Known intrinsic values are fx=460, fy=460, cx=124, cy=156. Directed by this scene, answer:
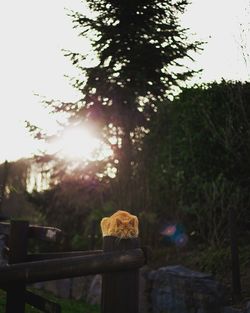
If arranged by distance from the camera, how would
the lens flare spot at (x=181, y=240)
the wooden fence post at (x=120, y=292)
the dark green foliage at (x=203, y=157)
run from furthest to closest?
the lens flare spot at (x=181, y=240)
the dark green foliage at (x=203, y=157)
the wooden fence post at (x=120, y=292)

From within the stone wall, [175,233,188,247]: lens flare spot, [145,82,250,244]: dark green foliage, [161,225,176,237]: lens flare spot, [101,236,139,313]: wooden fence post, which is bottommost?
the stone wall

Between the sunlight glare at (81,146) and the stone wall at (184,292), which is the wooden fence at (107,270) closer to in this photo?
the stone wall at (184,292)

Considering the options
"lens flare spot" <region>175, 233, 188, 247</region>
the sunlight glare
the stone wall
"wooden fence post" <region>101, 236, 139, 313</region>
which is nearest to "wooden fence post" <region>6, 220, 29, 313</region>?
"wooden fence post" <region>101, 236, 139, 313</region>

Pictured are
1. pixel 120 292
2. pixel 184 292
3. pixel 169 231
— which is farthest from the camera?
pixel 169 231

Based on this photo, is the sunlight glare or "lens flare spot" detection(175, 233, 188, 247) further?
the sunlight glare

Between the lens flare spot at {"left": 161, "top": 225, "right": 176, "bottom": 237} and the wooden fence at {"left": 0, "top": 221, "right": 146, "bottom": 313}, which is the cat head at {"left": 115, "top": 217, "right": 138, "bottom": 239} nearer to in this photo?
the wooden fence at {"left": 0, "top": 221, "right": 146, "bottom": 313}

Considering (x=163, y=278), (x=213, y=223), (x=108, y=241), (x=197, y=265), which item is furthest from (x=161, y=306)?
(x=108, y=241)

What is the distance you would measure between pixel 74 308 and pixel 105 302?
20.0 ft

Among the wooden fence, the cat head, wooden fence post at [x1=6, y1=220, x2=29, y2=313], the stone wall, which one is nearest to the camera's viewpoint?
the wooden fence

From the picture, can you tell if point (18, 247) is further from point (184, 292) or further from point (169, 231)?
point (169, 231)

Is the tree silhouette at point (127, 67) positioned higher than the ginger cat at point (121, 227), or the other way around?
the tree silhouette at point (127, 67)

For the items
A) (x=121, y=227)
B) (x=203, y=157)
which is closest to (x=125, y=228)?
(x=121, y=227)

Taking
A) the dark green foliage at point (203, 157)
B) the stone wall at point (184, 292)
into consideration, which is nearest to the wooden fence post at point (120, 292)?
the stone wall at point (184, 292)

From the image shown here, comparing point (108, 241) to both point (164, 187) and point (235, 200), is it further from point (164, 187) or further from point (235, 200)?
point (164, 187)
